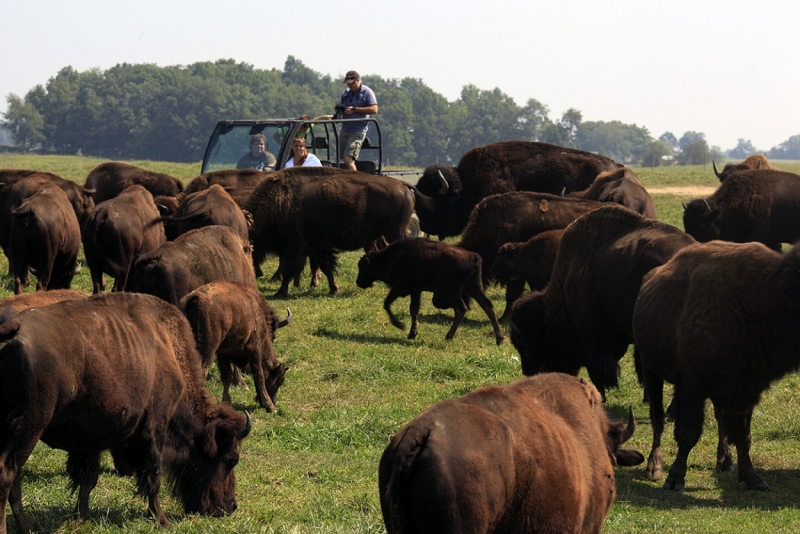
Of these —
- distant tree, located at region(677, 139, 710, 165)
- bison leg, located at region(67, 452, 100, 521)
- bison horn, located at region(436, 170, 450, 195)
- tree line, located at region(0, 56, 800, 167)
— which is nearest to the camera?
bison leg, located at region(67, 452, 100, 521)

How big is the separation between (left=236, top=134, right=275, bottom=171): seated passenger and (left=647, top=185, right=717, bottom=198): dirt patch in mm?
19635

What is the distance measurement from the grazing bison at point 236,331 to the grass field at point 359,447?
295mm

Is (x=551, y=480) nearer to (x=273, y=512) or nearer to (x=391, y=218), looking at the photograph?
(x=273, y=512)

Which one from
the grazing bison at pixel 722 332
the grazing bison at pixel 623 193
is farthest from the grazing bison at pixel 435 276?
the grazing bison at pixel 722 332

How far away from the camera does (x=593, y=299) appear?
9250 mm

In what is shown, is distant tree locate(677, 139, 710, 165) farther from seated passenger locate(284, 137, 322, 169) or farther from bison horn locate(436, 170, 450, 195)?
seated passenger locate(284, 137, 322, 169)

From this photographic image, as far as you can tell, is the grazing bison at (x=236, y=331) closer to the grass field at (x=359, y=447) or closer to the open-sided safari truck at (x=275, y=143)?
the grass field at (x=359, y=447)

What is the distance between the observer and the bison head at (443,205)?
18219 millimetres

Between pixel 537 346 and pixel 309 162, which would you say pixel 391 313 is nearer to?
pixel 537 346

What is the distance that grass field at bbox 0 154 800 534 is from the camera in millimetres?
6309

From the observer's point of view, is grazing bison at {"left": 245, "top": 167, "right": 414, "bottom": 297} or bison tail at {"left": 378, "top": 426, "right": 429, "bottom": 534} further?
grazing bison at {"left": 245, "top": 167, "right": 414, "bottom": 297}

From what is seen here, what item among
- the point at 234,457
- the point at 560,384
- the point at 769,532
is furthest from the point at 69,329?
the point at 769,532

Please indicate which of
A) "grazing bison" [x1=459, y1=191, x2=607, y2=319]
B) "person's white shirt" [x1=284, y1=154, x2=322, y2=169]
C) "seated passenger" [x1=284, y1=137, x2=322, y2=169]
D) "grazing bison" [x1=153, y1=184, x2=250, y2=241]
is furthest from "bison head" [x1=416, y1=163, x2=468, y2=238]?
"grazing bison" [x1=153, y1=184, x2=250, y2=241]

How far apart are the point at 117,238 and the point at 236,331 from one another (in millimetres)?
4102
